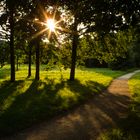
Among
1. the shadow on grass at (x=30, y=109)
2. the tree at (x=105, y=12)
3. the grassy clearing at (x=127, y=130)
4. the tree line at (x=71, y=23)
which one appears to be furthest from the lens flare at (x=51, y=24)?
the grassy clearing at (x=127, y=130)

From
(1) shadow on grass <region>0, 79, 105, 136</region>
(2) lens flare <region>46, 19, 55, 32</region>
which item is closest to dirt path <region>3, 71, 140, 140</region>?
(1) shadow on grass <region>0, 79, 105, 136</region>

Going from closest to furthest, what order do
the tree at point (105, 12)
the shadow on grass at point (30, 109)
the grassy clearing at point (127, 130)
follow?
the grassy clearing at point (127, 130)
the shadow on grass at point (30, 109)
the tree at point (105, 12)

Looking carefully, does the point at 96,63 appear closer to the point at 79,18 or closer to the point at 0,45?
the point at 0,45

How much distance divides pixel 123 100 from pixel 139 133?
813 cm

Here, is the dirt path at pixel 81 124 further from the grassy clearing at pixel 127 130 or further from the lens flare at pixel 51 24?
the lens flare at pixel 51 24

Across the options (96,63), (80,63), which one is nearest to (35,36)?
(80,63)

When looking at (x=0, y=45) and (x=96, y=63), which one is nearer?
(x=0, y=45)

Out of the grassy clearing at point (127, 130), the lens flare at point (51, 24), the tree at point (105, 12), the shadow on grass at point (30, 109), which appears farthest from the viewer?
the lens flare at point (51, 24)

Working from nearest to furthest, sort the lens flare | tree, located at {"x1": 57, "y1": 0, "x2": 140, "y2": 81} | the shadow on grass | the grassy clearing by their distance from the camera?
the grassy clearing
the shadow on grass
tree, located at {"x1": 57, "y1": 0, "x2": 140, "y2": 81}
the lens flare

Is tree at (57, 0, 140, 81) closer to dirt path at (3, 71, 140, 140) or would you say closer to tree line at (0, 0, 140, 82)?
tree line at (0, 0, 140, 82)

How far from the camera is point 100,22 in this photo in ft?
47.8

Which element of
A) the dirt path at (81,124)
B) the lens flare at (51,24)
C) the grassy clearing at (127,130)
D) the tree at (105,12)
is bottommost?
the dirt path at (81,124)

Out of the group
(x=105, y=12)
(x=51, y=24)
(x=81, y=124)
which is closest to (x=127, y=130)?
(x=81, y=124)

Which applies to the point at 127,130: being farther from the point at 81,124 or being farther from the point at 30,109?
the point at 30,109
